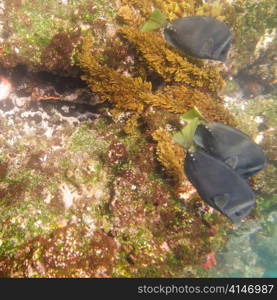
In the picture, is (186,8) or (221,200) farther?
→ (186,8)

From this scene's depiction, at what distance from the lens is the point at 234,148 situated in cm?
310

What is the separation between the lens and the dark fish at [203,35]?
339 centimetres

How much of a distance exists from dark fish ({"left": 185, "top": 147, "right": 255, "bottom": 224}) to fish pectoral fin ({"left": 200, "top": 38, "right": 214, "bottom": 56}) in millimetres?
1373

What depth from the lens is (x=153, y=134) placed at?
438 centimetres

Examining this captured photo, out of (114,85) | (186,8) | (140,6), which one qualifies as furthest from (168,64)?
(186,8)

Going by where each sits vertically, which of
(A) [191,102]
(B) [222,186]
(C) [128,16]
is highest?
(C) [128,16]

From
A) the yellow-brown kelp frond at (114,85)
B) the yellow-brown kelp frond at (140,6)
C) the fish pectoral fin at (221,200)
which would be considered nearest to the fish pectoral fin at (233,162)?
the fish pectoral fin at (221,200)

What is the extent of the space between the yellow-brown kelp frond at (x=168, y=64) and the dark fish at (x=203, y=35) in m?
0.97

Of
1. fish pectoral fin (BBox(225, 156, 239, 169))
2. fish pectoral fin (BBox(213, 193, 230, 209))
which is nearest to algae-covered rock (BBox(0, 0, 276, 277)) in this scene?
fish pectoral fin (BBox(225, 156, 239, 169))

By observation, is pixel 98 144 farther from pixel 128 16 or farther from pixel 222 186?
pixel 222 186

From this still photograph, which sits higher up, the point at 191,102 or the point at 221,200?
the point at 221,200

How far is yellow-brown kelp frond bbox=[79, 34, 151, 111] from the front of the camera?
445 centimetres
